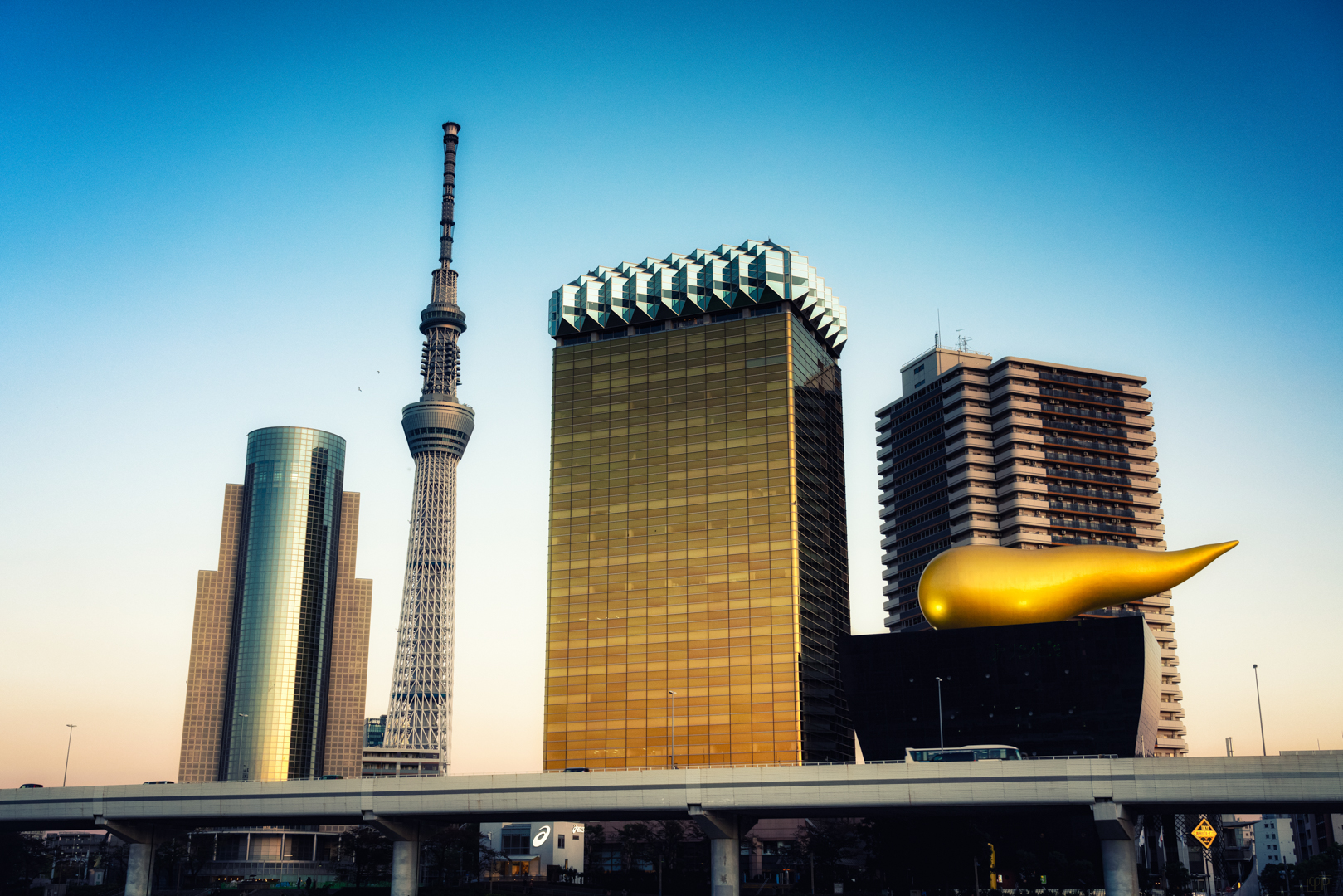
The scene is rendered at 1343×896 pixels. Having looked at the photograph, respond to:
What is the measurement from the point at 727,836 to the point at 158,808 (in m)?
47.2

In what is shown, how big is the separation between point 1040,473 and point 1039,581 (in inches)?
4015

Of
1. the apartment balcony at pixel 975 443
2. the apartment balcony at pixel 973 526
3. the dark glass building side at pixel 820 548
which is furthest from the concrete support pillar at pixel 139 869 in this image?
the apartment balcony at pixel 975 443

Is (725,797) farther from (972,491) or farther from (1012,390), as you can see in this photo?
(1012,390)

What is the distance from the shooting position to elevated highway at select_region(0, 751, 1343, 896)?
72.5 m

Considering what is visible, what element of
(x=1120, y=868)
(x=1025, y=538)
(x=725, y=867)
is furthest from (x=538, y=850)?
(x=1120, y=868)

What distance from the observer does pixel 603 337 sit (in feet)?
539

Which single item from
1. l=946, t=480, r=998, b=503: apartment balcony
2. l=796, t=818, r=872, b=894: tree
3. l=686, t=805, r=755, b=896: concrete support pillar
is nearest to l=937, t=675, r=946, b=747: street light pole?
l=796, t=818, r=872, b=894: tree

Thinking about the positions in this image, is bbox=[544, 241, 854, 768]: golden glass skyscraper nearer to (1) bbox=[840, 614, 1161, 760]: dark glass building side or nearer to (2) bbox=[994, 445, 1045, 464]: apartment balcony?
(1) bbox=[840, 614, 1161, 760]: dark glass building side

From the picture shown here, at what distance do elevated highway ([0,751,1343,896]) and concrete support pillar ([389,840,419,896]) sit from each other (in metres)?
0.13

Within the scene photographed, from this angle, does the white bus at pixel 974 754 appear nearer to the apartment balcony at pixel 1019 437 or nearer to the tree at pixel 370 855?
the tree at pixel 370 855

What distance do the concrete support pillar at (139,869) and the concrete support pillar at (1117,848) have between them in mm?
76945

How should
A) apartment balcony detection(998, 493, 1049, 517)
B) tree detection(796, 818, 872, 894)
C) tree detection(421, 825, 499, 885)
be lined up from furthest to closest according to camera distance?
1. apartment balcony detection(998, 493, 1049, 517)
2. tree detection(421, 825, 499, 885)
3. tree detection(796, 818, 872, 894)

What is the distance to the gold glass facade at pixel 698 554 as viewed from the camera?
139625 mm

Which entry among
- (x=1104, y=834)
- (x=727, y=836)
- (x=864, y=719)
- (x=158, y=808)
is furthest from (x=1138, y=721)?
(x=158, y=808)
